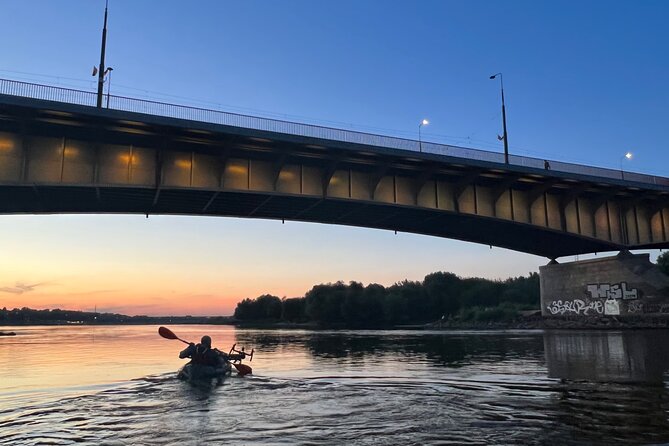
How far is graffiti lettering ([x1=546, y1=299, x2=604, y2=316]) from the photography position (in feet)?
190

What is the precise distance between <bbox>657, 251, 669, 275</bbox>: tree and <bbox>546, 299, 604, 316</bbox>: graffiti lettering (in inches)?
1202

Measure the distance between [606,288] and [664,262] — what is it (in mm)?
37310

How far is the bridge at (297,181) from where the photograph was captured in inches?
1136

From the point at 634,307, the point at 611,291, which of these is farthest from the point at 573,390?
the point at 611,291

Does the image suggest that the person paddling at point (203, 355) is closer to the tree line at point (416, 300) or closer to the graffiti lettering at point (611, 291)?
the graffiti lettering at point (611, 291)

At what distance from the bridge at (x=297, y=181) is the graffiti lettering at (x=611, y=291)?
6.14 m

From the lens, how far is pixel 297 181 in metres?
36.4

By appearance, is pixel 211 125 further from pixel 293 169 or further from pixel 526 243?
pixel 526 243

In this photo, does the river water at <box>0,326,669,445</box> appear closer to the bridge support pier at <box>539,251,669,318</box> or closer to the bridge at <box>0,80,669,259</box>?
the bridge at <box>0,80,669,259</box>

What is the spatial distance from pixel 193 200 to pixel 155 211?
3.42 meters

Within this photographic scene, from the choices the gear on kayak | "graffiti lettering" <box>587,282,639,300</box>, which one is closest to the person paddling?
the gear on kayak

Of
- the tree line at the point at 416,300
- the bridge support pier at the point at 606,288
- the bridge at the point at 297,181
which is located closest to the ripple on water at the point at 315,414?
the bridge at the point at 297,181

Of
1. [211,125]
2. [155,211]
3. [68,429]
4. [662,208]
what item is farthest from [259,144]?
[662,208]

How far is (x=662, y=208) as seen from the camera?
2069 inches
